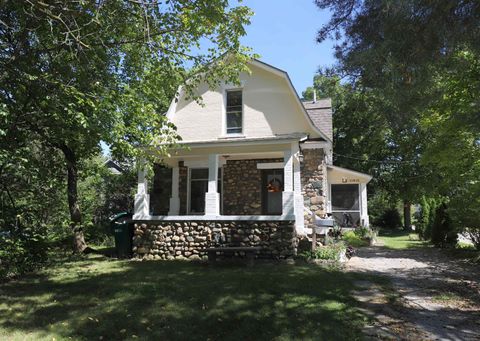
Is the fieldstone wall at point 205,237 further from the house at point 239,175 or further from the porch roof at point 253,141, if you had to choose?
the porch roof at point 253,141

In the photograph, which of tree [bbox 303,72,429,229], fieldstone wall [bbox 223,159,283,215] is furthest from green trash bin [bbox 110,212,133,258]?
tree [bbox 303,72,429,229]

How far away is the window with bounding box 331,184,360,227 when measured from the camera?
2064cm

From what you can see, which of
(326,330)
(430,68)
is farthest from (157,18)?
(326,330)

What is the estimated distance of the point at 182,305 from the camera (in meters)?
6.29

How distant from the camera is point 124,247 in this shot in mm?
12188

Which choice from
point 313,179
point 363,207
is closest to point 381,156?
point 363,207

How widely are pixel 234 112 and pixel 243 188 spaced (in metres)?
2.77

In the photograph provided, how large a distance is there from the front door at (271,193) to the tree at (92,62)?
5634 mm

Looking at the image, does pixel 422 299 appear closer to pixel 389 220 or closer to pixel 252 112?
pixel 252 112

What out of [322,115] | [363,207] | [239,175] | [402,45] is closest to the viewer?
[402,45]

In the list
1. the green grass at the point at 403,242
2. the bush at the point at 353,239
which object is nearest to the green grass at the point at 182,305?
the bush at the point at 353,239

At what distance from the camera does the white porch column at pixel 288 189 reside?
10898mm

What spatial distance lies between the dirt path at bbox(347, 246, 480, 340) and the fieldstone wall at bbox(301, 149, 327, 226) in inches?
137

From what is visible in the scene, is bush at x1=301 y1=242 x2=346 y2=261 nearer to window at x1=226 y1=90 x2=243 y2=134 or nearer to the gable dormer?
the gable dormer
